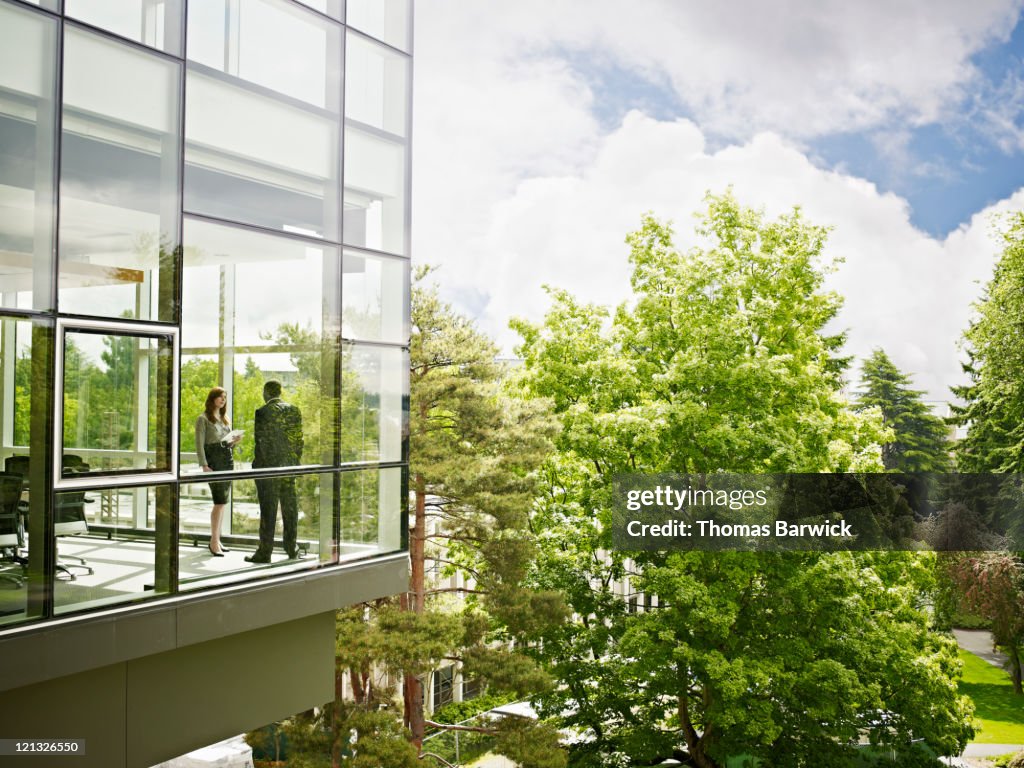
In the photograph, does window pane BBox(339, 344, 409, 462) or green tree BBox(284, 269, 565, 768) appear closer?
window pane BBox(339, 344, 409, 462)

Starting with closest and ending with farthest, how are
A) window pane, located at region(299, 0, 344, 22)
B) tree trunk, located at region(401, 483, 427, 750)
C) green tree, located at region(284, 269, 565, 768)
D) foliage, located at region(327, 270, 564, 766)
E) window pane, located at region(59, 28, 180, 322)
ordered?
window pane, located at region(59, 28, 180, 322) → window pane, located at region(299, 0, 344, 22) → green tree, located at region(284, 269, 565, 768) → foliage, located at region(327, 270, 564, 766) → tree trunk, located at region(401, 483, 427, 750)

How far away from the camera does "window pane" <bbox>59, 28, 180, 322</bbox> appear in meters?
5.23

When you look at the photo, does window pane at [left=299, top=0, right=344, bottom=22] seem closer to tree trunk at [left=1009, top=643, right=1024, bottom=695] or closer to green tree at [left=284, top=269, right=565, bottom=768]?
green tree at [left=284, top=269, right=565, bottom=768]

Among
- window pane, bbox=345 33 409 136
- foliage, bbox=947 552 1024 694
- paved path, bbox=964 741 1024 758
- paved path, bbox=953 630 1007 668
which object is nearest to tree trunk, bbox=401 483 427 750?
window pane, bbox=345 33 409 136

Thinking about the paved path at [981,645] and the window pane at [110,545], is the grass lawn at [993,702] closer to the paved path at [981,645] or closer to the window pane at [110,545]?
the paved path at [981,645]

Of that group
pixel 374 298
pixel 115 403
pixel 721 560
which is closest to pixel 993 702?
pixel 721 560

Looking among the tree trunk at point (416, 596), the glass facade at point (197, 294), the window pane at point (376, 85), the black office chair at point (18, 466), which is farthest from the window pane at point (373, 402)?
the tree trunk at point (416, 596)

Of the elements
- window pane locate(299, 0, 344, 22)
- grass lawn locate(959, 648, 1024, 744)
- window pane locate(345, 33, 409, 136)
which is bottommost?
grass lawn locate(959, 648, 1024, 744)

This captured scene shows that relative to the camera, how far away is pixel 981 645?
32.2 metres

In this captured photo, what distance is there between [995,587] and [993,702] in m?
6.51

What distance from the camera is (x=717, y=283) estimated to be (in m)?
15.9

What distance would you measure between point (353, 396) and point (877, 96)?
51.7 meters

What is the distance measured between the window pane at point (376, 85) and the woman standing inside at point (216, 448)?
286 cm

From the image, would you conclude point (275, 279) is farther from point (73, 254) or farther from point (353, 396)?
point (73, 254)
